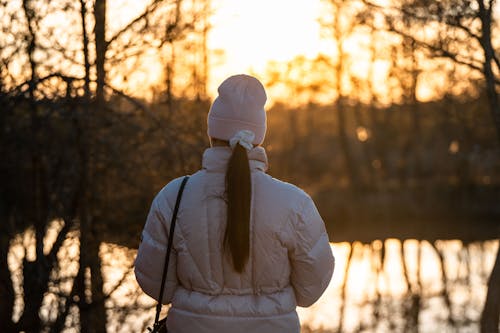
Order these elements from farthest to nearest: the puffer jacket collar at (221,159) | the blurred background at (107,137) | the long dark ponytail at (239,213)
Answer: the blurred background at (107,137) < the puffer jacket collar at (221,159) < the long dark ponytail at (239,213)

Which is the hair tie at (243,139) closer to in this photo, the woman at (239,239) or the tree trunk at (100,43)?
the woman at (239,239)

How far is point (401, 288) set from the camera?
14.8 metres

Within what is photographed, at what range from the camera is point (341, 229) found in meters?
21.1

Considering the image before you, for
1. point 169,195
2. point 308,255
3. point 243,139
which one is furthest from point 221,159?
point 308,255

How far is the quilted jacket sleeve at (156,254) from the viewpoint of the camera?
2.74m

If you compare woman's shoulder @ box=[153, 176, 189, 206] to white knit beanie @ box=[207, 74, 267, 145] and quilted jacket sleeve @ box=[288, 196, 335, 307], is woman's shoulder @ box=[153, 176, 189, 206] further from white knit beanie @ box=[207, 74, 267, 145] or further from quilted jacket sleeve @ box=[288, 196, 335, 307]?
quilted jacket sleeve @ box=[288, 196, 335, 307]

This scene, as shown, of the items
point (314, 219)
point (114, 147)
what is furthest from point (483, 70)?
point (314, 219)

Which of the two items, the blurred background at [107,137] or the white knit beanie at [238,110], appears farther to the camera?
the blurred background at [107,137]

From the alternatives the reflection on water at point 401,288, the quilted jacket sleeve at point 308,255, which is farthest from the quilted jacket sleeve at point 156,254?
the reflection on water at point 401,288

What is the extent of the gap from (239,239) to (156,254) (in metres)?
0.33

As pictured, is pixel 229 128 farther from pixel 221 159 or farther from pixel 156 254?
pixel 156 254

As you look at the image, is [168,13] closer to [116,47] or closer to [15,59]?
[116,47]

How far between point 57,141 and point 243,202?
4.64 metres

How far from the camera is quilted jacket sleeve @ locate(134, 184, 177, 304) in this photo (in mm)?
2736
